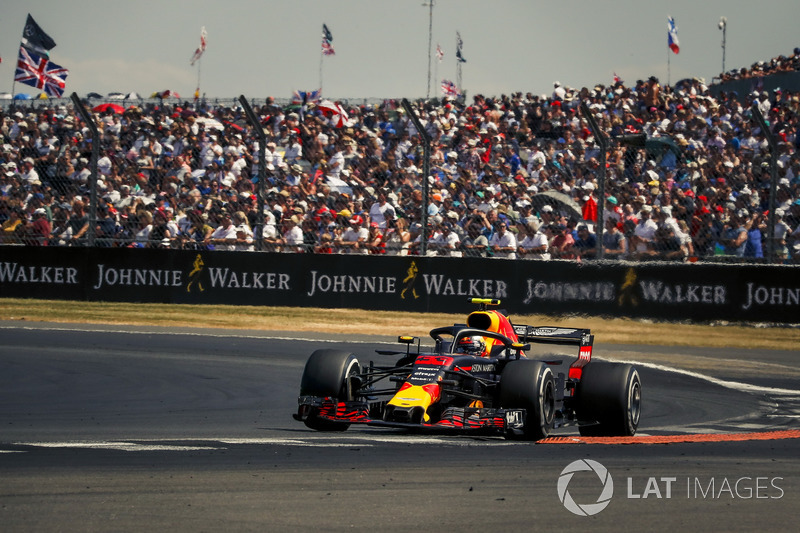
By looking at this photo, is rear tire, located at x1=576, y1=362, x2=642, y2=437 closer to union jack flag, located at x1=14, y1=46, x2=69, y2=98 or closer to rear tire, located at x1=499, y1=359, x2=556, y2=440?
rear tire, located at x1=499, y1=359, x2=556, y2=440

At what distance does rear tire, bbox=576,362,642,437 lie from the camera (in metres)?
8.02

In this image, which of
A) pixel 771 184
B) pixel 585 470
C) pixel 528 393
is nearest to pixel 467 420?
pixel 528 393

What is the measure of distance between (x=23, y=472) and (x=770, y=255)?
12455 mm

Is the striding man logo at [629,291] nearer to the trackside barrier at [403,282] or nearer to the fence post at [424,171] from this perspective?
the trackside barrier at [403,282]

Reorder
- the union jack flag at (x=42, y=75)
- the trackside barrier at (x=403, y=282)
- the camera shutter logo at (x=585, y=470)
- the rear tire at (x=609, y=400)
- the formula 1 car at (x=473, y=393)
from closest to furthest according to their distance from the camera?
the camera shutter logo at (x=585, y=470) < the formula 1 car at (x=473, y=393) < the rear tire at (x=609, y=400) < the trackside barrier at (x=403, y=282) < the union jack flag at (x=42, y=75)

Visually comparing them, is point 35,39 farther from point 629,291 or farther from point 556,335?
point 556,335

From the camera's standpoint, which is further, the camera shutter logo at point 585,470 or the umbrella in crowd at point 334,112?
the umbrella in crowd at point 334,112

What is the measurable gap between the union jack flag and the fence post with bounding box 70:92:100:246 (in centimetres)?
822

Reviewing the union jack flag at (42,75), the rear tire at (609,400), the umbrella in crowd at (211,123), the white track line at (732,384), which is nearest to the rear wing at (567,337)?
the rear tire at (609,400)

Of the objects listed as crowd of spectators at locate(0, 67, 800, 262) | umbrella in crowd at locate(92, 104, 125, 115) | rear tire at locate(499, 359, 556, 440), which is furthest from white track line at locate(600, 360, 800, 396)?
umbrella in crowd at locate(92, 104, 125, 115)

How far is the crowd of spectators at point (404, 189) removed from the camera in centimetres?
1566

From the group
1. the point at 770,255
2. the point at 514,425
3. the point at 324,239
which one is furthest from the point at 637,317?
the point at 514,425

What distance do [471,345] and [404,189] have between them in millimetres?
8590
